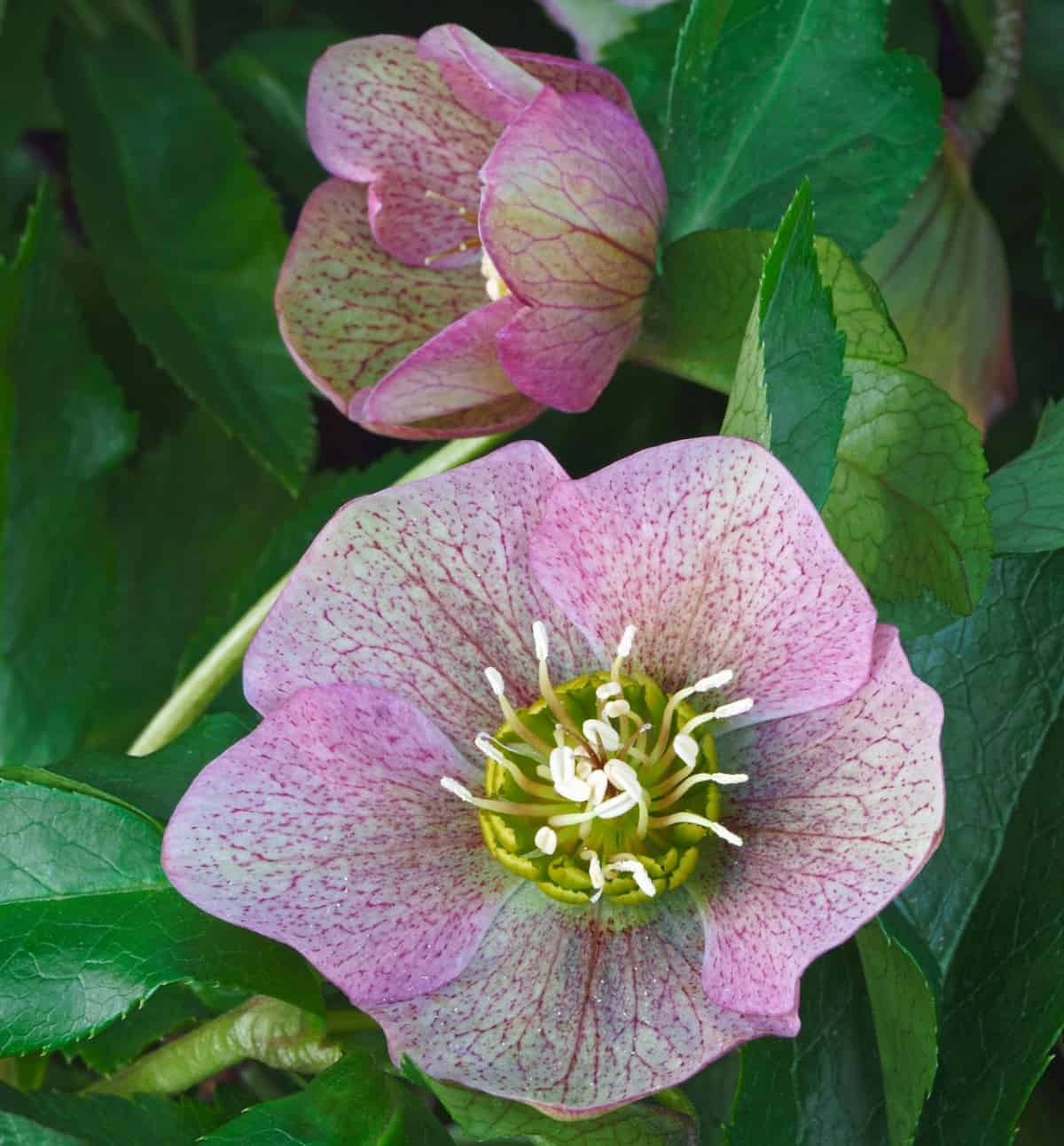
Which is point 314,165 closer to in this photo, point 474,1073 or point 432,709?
point 432,709

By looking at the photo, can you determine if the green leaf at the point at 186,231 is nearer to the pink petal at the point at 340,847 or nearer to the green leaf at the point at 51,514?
the green leaf at the point at 51,514

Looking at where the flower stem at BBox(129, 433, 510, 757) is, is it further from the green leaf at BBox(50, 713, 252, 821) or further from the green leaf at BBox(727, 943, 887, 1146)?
the green leaf at BBox(727, 943, 887, 1146)

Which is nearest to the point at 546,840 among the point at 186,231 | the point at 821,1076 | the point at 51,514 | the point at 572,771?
the point at 572,771

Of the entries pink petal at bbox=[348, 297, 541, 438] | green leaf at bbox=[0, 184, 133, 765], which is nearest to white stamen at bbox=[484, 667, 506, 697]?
pink petal at bbox=[348, 297, 541, 438]

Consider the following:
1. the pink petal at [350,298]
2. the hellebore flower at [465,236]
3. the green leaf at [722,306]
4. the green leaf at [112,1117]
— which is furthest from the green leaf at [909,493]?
the green leaf at [112,1117]

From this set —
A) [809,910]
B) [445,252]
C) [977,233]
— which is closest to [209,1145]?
[809,910]

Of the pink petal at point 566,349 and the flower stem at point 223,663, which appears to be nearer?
the pink petal at point 566,349
